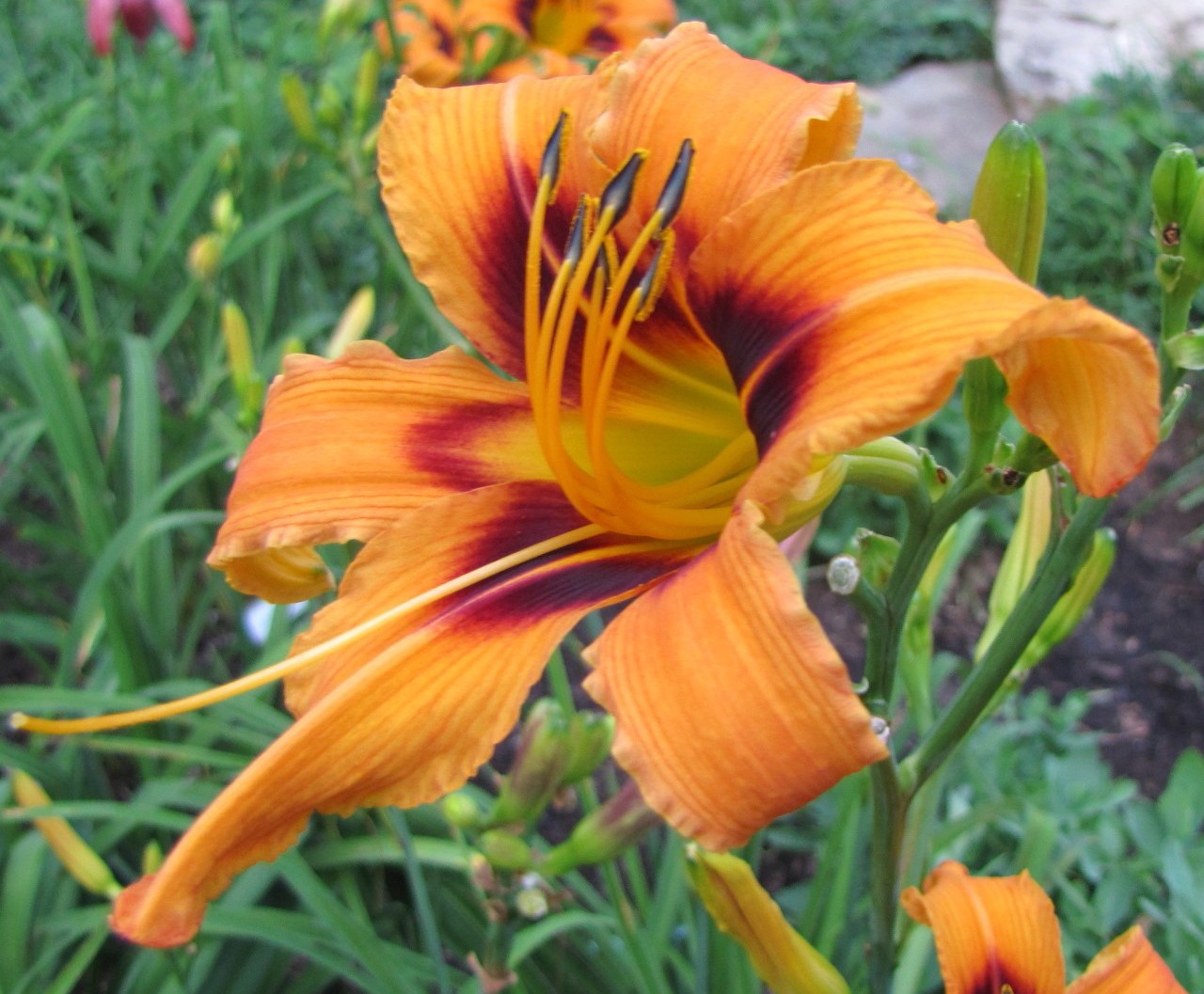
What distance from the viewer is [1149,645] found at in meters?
2.39

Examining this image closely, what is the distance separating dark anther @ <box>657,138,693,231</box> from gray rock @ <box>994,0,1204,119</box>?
3573 millimetres

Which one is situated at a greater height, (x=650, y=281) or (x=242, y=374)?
(x=650, y=281)

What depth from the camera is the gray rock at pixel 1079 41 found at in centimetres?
383

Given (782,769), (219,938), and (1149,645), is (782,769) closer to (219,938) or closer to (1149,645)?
(219,938)

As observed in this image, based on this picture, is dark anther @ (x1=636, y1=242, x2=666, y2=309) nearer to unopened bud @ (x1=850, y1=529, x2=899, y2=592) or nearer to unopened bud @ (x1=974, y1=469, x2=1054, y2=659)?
unopened bud @ (x1=850, y1=529, x2=899, y2=592)

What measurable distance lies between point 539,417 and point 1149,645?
82.5 inches

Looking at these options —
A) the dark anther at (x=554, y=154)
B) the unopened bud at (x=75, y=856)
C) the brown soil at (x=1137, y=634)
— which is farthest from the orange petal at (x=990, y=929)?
the brown soil at (x=1137, y=634)

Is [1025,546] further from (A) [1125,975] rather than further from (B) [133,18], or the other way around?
(B) [133,18]

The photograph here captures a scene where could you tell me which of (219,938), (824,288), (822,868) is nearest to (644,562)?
(824,288)

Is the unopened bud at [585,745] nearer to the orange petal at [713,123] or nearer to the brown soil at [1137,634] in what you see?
the orange petal at [713,123]

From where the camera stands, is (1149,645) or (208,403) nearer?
(208,403)

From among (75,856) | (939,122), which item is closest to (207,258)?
(75,856)

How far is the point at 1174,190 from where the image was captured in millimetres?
696

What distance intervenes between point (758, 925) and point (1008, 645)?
0.86 feet
